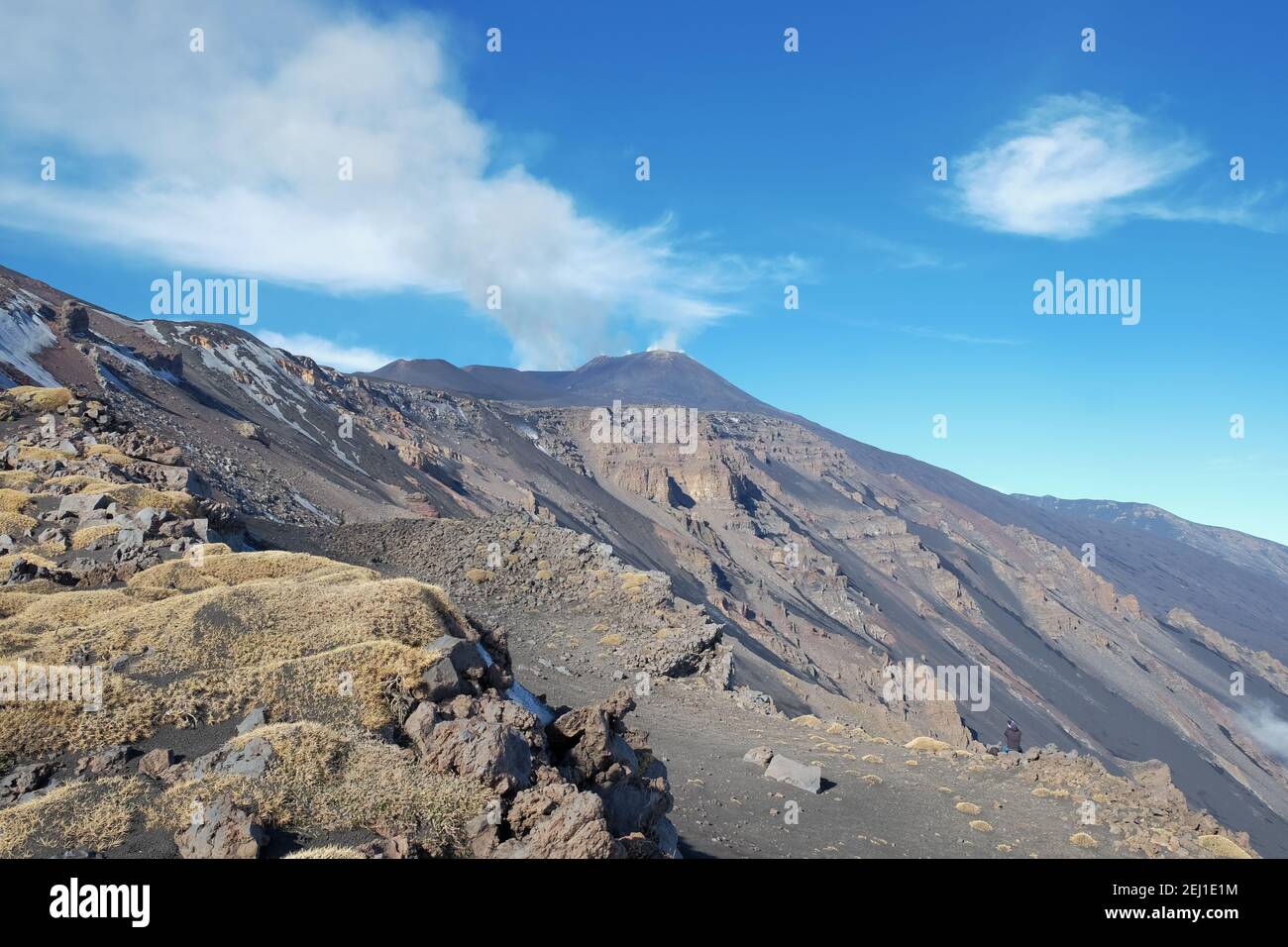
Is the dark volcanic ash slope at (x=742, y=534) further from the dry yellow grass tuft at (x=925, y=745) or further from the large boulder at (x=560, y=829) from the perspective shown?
the large boulder at (x=560, y=829)

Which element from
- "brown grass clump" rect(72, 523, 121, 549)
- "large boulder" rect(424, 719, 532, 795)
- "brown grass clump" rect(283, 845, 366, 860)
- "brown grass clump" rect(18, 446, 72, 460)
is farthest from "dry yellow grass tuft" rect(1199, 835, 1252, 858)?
"brown grass clump" rect(18, 446, 72, 460)

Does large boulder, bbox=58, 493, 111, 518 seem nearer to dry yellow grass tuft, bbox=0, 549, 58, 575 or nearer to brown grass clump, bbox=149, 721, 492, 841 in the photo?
dry yellow grass tuft, bbox=0, 549, 58, 575

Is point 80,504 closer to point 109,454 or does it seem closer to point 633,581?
point 109,454

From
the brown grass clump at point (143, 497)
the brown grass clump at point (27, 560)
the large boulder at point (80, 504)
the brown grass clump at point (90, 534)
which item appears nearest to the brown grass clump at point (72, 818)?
the brown grass clump at point (27, 560)
